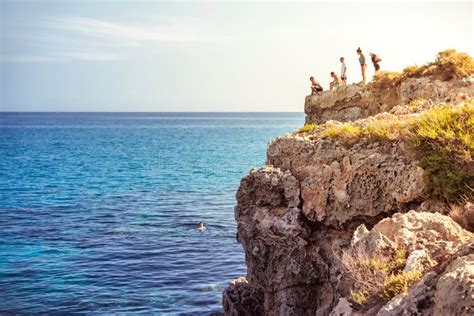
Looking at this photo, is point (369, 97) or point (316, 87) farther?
point (316, 87)

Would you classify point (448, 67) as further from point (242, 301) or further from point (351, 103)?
point (242, 301)

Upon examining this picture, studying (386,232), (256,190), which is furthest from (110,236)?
(386,232)

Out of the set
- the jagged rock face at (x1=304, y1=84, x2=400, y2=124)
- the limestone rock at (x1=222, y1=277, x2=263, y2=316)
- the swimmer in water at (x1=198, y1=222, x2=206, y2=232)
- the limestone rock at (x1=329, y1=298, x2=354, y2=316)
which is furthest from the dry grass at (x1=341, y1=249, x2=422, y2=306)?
the swimmer in water at (x1=198, y1=222, x2=206, y2=232)

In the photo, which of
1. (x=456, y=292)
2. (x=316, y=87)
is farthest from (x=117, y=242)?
(x=456, y=292)

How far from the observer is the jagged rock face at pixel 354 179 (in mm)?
13945

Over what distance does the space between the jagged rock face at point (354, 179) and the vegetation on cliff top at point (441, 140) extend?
0.29 meters

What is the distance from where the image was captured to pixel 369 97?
23.2 metres

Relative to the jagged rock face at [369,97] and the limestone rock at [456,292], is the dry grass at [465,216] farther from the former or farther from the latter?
the jagged rock face at [369,97]

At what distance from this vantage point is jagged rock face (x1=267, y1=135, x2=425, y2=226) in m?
13.9

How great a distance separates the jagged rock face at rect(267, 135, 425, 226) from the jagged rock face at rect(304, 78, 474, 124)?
651 cm

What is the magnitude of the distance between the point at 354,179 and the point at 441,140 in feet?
8.23

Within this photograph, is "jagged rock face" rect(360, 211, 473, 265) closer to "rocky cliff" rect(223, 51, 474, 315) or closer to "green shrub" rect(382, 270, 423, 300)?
"rocky cliff" rect(223, 51, 474, 315)

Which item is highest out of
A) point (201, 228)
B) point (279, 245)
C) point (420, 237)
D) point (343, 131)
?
point (343, 131)

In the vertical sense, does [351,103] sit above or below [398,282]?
above
